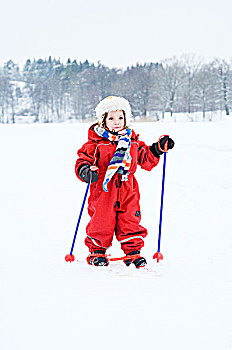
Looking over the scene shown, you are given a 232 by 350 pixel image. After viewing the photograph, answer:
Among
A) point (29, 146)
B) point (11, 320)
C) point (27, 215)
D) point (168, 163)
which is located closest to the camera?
point (11, 320)

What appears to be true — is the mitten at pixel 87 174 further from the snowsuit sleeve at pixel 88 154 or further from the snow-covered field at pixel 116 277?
the snow-covered field at pixel 116 277

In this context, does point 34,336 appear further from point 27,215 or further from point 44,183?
point 44,183

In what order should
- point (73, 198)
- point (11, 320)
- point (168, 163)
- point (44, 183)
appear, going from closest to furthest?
point (11, 320) < point (73, 198) < point (44, 183) < point (168, 163)

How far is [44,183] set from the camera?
253 inches

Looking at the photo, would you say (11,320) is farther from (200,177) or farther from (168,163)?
(168,163)

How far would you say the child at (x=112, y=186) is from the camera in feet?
9.80

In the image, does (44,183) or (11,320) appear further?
(44,183)

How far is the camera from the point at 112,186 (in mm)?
3020

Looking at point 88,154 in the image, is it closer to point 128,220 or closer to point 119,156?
point 119,156

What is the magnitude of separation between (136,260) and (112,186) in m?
0.52

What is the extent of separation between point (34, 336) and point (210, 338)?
2.37 feet

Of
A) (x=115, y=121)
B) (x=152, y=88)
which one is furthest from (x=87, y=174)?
(x=152, y=88)

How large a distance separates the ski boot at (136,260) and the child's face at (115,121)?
2.79 ft

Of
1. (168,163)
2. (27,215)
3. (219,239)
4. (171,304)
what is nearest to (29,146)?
(168,163)
